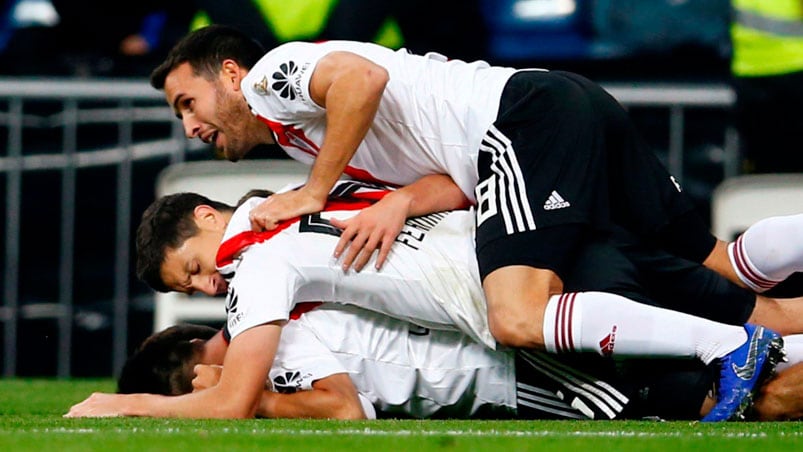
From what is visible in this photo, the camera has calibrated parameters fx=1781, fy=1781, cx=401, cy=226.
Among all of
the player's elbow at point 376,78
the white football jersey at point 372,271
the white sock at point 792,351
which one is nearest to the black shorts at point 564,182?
the white football jersey at point 372,271

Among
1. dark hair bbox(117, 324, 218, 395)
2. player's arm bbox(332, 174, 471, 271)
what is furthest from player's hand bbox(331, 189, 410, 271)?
dark hair bbox(117, 324, 218, 395)

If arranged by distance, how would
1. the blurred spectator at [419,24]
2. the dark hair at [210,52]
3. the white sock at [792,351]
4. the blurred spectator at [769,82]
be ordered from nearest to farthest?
the white sock at [792,351] → the dark hair at [210,52] → the blurred spectator at [769,82] → the blurred spectator at [419,24]

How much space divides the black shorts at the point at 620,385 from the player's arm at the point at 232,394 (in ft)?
2.35

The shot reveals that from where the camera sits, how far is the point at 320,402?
15.0 feet

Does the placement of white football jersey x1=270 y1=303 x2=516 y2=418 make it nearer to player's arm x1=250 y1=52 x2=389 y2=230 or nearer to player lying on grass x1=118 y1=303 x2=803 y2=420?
player lying on grass x1=118 y1=303 x2=803 y2=420

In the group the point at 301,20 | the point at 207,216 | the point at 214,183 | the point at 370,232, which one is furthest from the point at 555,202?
the point at 301,20

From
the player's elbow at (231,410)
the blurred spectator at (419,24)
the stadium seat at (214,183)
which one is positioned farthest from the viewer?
the blurred spectator at (419,24)

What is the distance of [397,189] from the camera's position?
5.02m

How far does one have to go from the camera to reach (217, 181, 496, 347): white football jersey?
15.4 feet

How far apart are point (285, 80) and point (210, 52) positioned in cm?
42

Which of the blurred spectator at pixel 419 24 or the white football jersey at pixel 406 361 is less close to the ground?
the blurred spectator at pixel 419 24

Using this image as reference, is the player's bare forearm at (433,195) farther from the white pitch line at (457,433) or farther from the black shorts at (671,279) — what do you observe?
the white pitch line at (457,433)

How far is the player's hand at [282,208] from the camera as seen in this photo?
4.77 meters

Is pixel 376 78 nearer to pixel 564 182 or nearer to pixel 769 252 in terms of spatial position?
pixel 564 182
